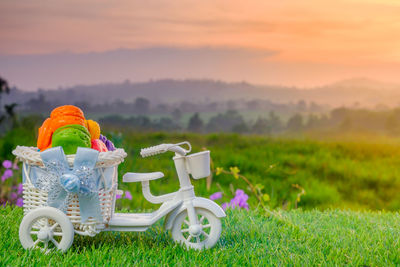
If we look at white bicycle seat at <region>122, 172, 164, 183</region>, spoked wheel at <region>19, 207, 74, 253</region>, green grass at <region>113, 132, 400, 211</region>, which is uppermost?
white bicycle seat at <region>122, 172, 164, 183</region>

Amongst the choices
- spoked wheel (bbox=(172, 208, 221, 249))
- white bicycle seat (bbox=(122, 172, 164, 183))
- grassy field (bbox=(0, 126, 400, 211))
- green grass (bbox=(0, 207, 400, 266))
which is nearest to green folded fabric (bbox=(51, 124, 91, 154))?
white bicycle seat (bbox=(122, 172, 164, 183))

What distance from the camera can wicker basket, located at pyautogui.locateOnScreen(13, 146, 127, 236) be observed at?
2.80m

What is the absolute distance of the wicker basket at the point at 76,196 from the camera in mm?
2799

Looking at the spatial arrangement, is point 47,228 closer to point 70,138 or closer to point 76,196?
point 76,196

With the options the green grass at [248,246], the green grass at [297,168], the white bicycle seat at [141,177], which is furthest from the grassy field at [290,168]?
the white bicycle seat at [141,177]

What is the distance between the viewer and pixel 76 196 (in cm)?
283

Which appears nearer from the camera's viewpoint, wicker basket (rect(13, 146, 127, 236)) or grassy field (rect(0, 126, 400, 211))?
wicker basket (rect(13, 146, 127, 236))

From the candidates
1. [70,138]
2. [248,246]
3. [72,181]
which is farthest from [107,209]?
[248,246]

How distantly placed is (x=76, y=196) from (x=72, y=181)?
0.64 feet

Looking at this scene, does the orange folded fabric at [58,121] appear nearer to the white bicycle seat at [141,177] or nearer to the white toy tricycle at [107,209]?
the white toy tricycle at [107,209]

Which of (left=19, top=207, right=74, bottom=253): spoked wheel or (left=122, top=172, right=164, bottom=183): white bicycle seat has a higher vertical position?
(left=122, top=172, right=164, bottom=183): white bicycle seat

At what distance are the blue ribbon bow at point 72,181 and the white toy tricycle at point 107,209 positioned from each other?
0.02 meters

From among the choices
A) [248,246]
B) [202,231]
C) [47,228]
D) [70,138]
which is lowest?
[248,246]

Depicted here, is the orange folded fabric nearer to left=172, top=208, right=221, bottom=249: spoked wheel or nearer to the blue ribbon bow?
the blue ribbon bow
